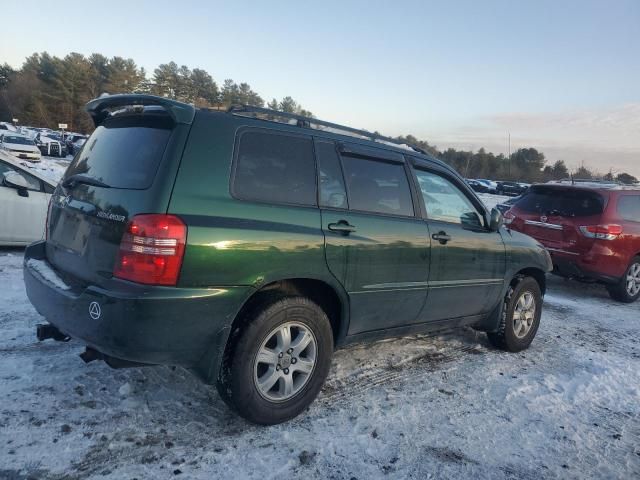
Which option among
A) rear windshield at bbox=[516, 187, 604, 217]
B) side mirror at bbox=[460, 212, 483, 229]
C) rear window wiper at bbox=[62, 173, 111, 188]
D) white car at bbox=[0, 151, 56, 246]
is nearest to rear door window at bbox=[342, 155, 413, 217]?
side mirror at bbox=[460, 212, 483, 229]

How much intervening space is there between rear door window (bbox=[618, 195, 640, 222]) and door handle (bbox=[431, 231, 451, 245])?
15.3 feet

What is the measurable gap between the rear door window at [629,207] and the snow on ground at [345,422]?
3.56 meters

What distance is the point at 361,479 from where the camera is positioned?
2566 millimetres

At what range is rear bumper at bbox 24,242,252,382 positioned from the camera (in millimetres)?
2467

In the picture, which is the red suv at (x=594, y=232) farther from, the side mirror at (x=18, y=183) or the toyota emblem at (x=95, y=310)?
the side mirror at (x=18, y=183)

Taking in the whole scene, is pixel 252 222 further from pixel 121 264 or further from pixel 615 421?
pixel 615 421

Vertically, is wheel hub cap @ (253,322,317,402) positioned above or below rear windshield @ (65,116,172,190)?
below

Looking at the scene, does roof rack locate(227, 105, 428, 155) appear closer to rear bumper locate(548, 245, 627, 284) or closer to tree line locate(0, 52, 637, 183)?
rear bumper locate(548, 245, 627, 284)

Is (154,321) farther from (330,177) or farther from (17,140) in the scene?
(17,140)

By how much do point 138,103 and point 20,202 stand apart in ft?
16.3

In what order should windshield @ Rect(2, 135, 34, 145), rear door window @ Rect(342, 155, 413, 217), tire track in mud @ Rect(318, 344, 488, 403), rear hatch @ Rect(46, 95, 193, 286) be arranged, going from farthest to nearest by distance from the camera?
windshield @ Rect(2, 135, 34, 145)
tire track in mud @ Rect(318, 344, 488, 403)
rear door window @ Rect(342, 155, 413, 217)
rear hatch @ Rect(46, 95, 193, 286)

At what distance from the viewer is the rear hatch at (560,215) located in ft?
23.1

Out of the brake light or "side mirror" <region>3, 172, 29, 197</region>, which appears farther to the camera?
"side mirror" <region>3, 172, 29, 197</region>

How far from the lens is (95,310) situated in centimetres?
255
